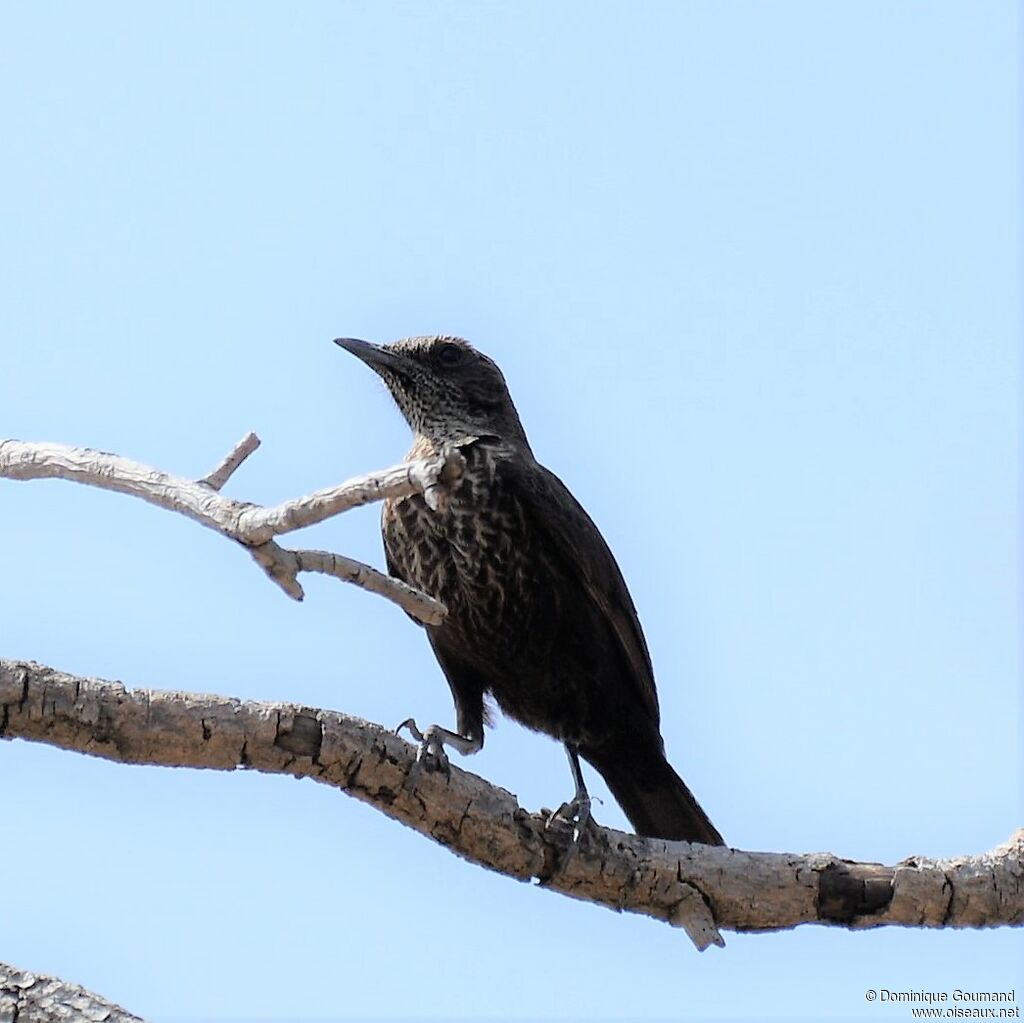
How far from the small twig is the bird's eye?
2682 millimetres

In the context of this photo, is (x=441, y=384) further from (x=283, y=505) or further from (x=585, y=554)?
(x=283, y=505)

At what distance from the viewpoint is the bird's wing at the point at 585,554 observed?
19.1 ft

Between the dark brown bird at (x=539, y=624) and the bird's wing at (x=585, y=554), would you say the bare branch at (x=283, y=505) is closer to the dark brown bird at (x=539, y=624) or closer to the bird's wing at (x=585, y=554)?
the dark brown bird at (x=539, y=624)

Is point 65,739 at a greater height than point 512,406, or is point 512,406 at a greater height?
point 512,406

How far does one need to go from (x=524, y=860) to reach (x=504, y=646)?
103 centimetres

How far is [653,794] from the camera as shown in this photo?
595 cm

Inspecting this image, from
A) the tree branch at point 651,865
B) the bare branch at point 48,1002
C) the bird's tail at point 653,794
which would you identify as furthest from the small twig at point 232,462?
the bird's tail at point 653,794

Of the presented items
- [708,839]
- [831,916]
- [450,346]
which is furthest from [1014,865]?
[450,346]

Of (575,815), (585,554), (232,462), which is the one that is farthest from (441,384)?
(232,462)

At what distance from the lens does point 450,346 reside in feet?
21.9

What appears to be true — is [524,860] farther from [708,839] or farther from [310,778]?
[708,839]

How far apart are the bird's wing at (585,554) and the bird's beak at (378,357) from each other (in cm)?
81

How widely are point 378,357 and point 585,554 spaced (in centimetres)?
134

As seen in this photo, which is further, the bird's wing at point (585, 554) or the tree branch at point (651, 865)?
the bird's wing at point (585, 554)
